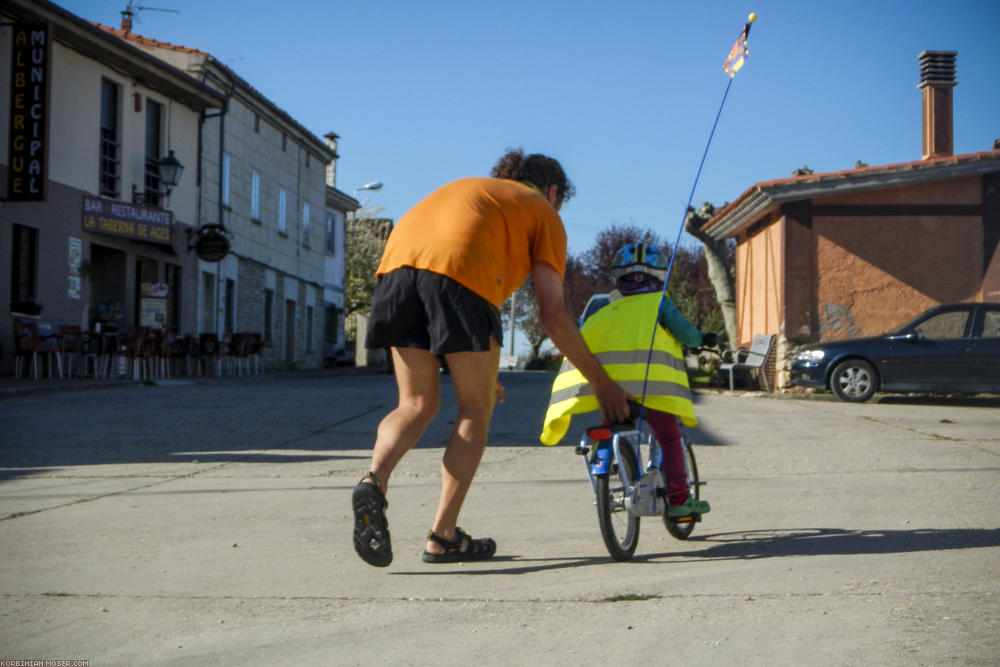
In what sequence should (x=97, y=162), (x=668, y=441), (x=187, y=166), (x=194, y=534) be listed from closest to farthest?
(x=668, y=441), (x=194, y=534), (x=97, y=162), (x=187, y=166)

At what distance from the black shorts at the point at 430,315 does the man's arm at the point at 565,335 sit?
182 mm

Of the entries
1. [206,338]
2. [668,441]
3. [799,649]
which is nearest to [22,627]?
[799,649]

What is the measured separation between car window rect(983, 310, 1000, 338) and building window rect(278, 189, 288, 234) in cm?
2157

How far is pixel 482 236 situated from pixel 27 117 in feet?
51.0

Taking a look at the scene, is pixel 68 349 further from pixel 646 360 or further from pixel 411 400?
pixel 646 360

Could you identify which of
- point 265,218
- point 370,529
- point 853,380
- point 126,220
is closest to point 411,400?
point 370,529

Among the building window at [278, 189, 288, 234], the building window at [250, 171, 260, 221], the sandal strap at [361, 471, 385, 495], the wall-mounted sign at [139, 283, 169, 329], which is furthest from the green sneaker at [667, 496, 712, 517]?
the building window at [278, 189, 288, 234]

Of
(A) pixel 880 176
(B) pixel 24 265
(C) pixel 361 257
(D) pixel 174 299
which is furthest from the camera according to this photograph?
(C) pixel 361 257

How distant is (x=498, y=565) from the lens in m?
4.23

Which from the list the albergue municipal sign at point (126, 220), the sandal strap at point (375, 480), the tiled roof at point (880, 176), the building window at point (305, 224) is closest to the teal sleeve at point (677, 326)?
the sandal strap at point (375, 480)

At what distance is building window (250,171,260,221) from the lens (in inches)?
1205

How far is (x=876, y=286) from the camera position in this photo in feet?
65.5

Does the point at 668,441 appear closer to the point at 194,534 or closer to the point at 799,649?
the point at 799,649

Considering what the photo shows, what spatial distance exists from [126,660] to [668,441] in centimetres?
236
